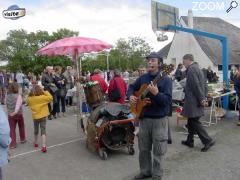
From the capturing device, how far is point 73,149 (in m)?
7.67

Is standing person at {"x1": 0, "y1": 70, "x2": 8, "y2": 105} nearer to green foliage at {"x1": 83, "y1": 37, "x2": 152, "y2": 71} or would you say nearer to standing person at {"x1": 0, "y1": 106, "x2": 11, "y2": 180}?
standing person at {"x1": 0, "y1": 106, "x2": 11, "y2": 180}

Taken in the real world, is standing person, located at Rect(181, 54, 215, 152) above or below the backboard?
below

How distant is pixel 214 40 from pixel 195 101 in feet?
119

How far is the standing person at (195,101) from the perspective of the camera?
7113mm

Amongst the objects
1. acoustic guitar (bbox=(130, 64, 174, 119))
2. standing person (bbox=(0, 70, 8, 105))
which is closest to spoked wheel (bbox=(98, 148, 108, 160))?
acoustic guitar (bbox=(130, 64, 174, 119))

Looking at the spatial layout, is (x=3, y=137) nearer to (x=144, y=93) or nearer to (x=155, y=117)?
(x=144, y=93)

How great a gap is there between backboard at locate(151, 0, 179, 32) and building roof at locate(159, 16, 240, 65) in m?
25.6

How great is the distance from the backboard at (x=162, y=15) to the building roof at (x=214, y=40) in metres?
25.6

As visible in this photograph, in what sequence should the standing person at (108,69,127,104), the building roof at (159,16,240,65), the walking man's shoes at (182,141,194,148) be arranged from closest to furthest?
the walking man's shoes at (182,141,194,148) → the standing person at (108,69,127,104) → the building roof at (159,16,240,65)

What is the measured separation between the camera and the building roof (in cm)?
3903

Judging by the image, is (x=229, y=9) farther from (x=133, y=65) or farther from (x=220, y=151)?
(x=133, y=65)

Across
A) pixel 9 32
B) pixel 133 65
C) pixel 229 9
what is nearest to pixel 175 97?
pixel 229 9

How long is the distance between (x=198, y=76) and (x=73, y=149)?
3134 millimetres

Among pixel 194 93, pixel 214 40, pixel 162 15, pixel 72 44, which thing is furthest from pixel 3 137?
pixel 214 40
